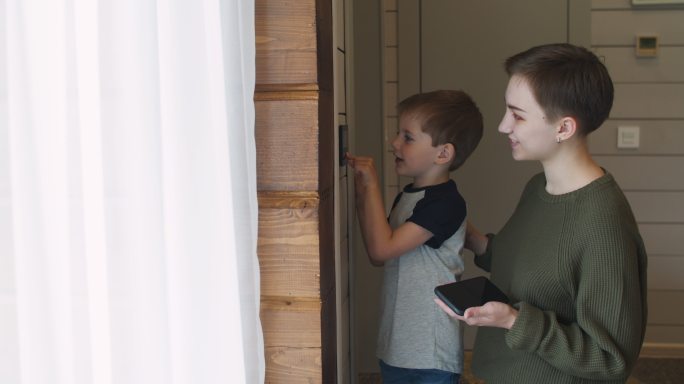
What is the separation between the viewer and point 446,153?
1.88 metres

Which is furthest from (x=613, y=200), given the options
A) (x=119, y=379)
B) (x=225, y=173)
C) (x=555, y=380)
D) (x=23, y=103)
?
(x=23, y=103)

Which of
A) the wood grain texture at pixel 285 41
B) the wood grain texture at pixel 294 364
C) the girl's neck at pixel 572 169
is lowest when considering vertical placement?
the wood grain texture at pixel 294 364

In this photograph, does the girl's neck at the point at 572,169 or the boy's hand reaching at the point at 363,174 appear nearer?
the girl's neck at the point at 572,169

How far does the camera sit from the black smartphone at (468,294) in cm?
149

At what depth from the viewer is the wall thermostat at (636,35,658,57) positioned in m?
3.62

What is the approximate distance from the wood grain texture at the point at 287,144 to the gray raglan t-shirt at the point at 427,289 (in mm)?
507

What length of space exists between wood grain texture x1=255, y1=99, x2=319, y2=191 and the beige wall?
79.6 inches

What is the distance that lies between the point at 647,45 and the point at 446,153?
2285 mm

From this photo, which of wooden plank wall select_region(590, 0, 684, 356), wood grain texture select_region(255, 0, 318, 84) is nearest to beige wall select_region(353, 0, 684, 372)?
wooden plank wall select_region(590, 0, 684, 356)

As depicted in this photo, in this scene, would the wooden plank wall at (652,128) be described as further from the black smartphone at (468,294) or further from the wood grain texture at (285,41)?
the wood grain texture at (285,41)

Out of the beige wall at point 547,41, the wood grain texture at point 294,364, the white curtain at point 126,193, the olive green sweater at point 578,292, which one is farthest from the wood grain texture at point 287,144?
the beige wall at point 547,41

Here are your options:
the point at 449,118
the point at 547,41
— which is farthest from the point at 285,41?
the point at 547,41

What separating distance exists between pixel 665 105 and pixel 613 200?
Result: 2.50 m

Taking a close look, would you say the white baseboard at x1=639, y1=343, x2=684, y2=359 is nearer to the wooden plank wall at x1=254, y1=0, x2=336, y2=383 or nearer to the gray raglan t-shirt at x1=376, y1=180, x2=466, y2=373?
the gray raglan t-shirt at x1=376, y1=180, x2=466, y2=373
